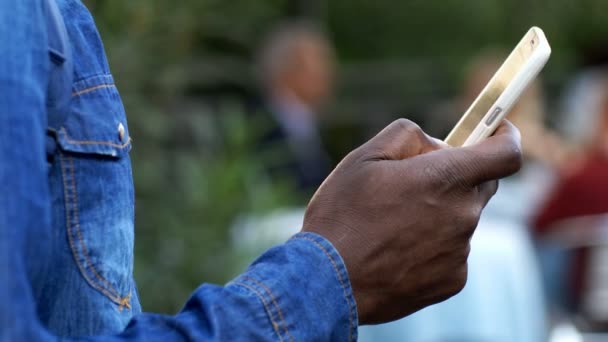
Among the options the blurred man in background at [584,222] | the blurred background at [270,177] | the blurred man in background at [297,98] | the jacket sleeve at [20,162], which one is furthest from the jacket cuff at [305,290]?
the blurred man in background at [584,222]

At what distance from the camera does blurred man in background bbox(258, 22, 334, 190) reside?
556 cm

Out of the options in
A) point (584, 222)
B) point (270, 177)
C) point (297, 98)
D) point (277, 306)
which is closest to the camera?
point (277, 306)

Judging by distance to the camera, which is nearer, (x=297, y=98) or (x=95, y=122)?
(x=95, y=122)

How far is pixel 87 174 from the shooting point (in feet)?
4.34

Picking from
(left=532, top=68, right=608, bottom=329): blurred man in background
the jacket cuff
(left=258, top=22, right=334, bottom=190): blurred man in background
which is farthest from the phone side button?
(left=532, top=68, right=608, bottom=329): blurred man in background

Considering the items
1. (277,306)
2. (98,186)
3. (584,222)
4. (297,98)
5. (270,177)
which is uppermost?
(98,186)

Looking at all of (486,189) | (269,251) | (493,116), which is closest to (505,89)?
(493,116)

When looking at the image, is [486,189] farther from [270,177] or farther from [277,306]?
[270,177]

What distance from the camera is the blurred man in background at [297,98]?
5559 mm

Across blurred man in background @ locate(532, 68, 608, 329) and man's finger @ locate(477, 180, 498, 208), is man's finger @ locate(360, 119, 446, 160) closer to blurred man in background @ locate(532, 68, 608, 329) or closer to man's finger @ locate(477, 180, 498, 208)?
man's finger @ locate(477, 180, 498, 208)

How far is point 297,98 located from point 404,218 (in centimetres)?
478

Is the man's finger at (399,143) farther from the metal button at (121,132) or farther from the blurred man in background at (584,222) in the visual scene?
the blurred man in background at (584,222)

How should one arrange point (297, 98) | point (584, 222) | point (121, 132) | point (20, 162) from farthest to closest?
point (297, 98)
point (584, 222)
point (121, 132)
point (20, 162)

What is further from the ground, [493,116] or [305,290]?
[493,116]
